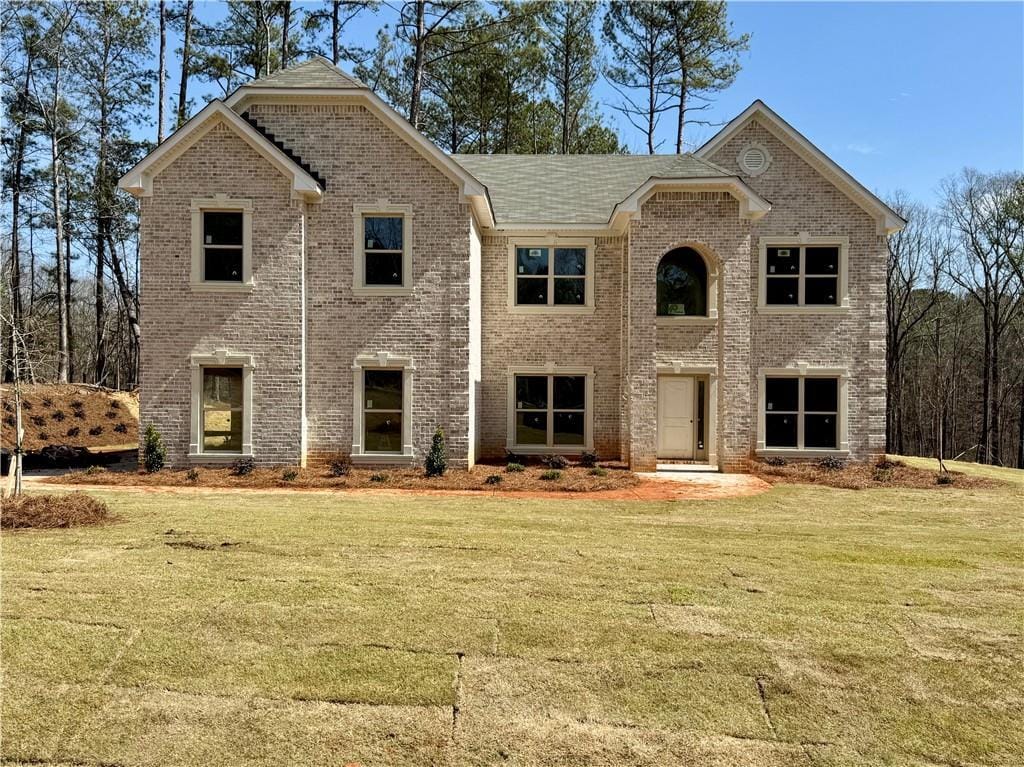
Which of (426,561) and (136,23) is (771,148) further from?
(136,23)

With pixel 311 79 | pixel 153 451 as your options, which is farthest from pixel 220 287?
pixel 311 79

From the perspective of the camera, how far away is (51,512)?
7.69 meters

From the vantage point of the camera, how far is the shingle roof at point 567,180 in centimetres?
1628

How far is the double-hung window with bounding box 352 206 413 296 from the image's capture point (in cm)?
1430

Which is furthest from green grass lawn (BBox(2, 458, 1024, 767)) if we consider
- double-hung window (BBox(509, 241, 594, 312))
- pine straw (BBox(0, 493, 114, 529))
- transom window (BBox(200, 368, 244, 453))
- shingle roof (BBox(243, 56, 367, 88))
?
shingle roof (BBox(243, 56, 367, 88))

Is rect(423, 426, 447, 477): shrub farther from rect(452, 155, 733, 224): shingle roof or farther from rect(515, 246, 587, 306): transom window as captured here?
rect(452, 155, 733, 224): shingle roof

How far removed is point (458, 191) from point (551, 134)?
1749 centimetres

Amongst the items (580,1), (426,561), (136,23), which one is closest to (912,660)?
(426,561)

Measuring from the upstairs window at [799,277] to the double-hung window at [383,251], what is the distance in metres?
9.31

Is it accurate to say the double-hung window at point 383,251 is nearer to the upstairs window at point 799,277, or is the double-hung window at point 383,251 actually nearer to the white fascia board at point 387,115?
the white fascia board at point 387,115

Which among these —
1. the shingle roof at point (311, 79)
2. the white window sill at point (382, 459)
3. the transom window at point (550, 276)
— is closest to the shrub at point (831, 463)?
the transom window at point (550, 276)

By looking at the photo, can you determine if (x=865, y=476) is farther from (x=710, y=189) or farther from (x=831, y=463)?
(x=710, y=189)

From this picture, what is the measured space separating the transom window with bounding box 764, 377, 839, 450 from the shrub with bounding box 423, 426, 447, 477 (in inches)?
335

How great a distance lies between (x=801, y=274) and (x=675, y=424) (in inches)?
204
